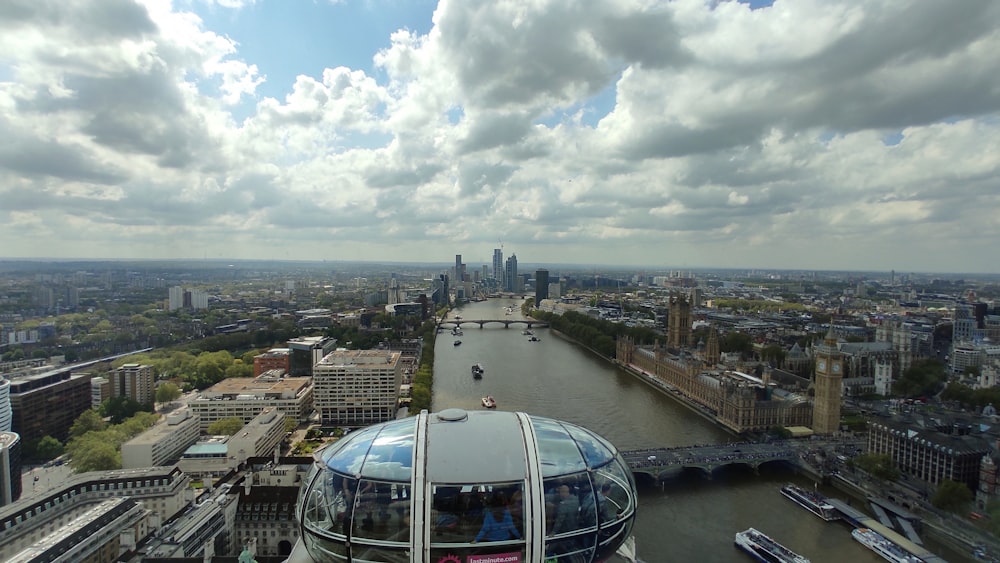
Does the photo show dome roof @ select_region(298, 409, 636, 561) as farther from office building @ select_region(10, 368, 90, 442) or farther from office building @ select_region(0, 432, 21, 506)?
office building @ select_region(10, 368, 90, 442)

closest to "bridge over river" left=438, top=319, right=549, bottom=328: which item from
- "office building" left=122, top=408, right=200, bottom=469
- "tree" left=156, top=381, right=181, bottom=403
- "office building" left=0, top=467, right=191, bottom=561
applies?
"tree" left=156, top=381, right=181, bottom=403

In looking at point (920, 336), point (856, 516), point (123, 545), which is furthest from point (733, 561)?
point (920, 336)

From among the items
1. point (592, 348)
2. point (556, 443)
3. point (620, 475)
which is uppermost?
point (556, 443)

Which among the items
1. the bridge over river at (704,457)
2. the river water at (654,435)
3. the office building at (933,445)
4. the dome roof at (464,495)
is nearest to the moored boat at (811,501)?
the river water at (654,435)

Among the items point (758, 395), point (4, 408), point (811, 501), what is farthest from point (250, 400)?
point (758, 395)

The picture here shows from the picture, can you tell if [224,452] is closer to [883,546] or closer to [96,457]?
[96,457]

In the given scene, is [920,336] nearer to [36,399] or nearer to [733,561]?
[733,561]

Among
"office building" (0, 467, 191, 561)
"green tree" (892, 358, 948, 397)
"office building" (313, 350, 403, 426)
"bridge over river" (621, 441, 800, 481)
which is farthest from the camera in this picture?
"green tree" (892, 358, 948, 397)
